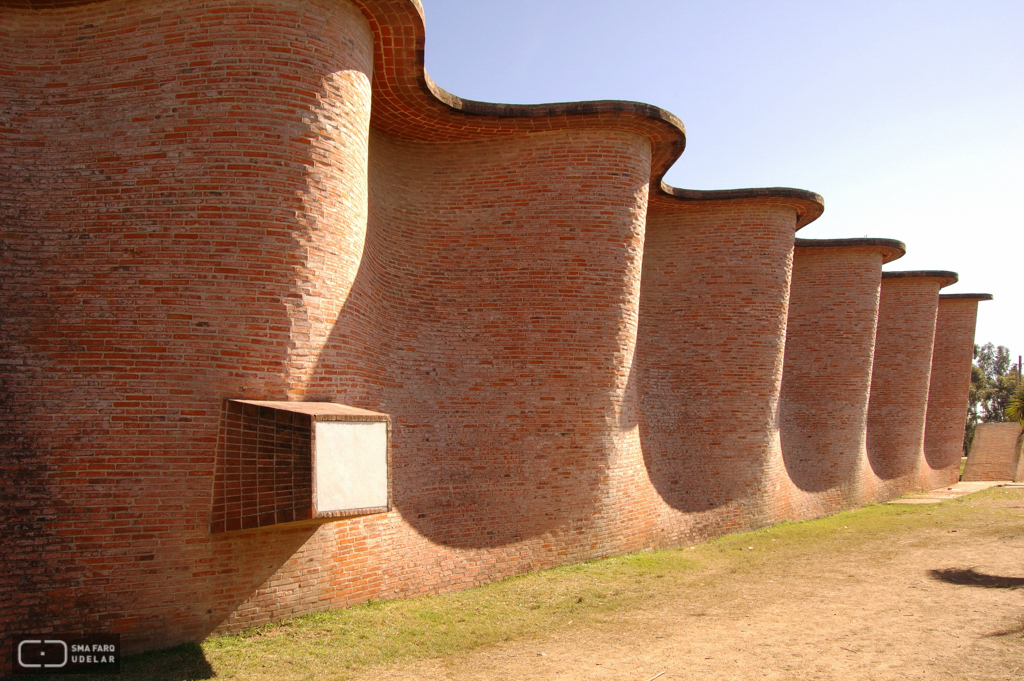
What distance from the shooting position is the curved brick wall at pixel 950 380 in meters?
20.7

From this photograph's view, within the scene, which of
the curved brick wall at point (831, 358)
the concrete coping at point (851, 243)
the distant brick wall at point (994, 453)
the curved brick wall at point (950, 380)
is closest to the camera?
the curved brick wall at point (831, 358)

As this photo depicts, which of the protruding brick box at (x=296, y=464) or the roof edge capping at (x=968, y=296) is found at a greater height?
the roof edge capping at (x=968, y=296)

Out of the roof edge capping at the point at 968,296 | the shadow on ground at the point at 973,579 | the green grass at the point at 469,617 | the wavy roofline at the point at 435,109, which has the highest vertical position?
the wavy roofline at the point at 435,109

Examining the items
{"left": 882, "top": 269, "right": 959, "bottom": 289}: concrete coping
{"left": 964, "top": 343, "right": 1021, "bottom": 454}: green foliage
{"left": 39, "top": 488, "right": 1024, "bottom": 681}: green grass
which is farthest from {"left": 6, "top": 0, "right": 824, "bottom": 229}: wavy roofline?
{"left": 964, "top": 343, "right": 1021, "bottom": 454}: green foliage

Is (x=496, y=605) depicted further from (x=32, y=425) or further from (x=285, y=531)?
(x=32, y=425)

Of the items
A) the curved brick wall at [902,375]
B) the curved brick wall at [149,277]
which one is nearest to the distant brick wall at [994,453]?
the curved brick wall at [902,375]

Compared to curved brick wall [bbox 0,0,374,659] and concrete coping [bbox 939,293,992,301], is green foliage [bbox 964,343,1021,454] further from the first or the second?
curved brick wall [bbox 0,0,374,659]

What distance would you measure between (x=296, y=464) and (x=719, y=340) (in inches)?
345

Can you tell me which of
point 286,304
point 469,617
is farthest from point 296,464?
point 469,617

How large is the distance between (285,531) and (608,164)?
6244 millimetres

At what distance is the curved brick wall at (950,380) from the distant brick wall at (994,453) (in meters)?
3.58

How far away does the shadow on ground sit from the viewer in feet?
26.3

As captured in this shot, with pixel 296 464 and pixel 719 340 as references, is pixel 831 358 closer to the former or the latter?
pixel 719 340

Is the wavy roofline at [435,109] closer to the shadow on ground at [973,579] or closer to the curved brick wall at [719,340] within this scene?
the curved brick wall at [719,340]
